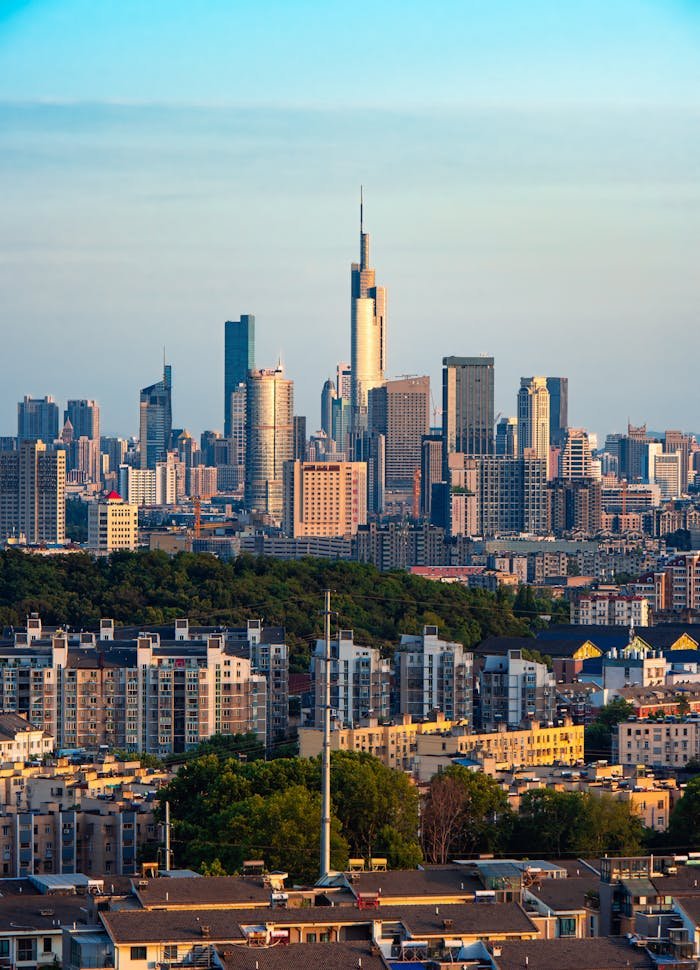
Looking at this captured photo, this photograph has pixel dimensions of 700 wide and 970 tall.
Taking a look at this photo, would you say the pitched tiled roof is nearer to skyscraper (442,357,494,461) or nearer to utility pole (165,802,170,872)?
utility pole (165,802,170,872)

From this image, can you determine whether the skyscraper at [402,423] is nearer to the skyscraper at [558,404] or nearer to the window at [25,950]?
the skyscraper at [558,404]

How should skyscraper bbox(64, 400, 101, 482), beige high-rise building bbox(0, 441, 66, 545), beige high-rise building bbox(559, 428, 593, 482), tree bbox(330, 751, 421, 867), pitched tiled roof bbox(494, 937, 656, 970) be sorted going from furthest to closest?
skyscraper bbox(64, 400, 101, 482) → beige high-rise building bbox(559, 428, 593, 482) → beige high-rise building bbox(0, 441, 66, 545) → tree bbox(330, 751, 421, 867) → pitched tiled roof bbox(494, 937, 656, 970)

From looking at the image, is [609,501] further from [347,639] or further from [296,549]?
[347,639]

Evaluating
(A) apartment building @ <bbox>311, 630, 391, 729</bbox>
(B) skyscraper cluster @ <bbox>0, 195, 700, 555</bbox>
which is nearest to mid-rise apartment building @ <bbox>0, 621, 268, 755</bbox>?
(A) apartment building @ <bbox>311, 630, 391, 729</bbox>

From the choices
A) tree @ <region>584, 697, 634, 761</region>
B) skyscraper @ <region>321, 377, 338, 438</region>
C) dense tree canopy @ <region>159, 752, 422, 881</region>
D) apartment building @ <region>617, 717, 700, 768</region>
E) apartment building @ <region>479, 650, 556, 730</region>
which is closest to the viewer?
dense tree canopy @ <region>159, 752, 422, 881</region>

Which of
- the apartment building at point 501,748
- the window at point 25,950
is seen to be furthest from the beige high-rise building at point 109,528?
the window at point 25,950

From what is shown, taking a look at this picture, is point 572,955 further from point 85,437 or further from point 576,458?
point 85,437

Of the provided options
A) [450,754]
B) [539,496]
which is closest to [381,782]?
[450,754]
